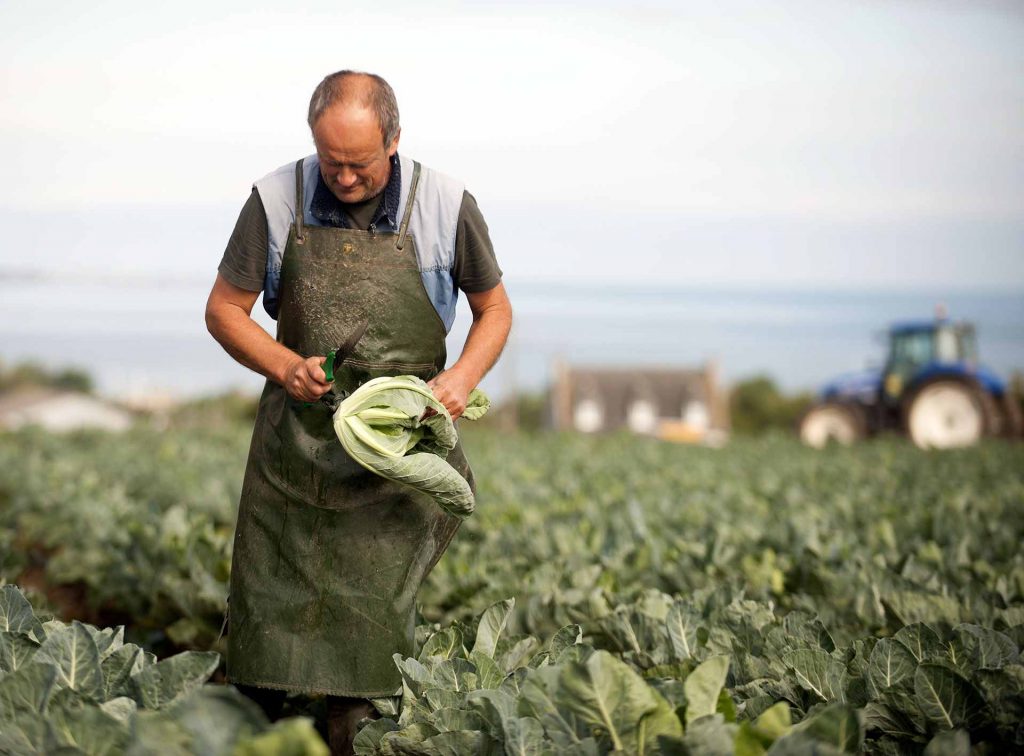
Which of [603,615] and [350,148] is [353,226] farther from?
[603,615]

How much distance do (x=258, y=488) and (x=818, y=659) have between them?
1.59m

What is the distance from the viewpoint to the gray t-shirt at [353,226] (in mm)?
3309

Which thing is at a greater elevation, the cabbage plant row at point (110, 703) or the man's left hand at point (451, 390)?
the man's left hand at point (451, 390)

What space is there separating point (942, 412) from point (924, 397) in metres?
0.41

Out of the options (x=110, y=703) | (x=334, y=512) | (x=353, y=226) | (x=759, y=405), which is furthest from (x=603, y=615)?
(x=759, y=405)

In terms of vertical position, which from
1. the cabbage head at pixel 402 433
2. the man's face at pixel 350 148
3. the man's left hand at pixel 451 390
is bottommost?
the cabbage head at pixel 402 433

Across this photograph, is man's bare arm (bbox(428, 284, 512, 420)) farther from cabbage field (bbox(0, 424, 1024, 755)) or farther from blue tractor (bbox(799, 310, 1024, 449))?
blue tractor (bbox(799, 310, 1024, 449))

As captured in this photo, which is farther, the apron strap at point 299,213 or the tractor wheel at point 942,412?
the tractor wheel at point 942,412

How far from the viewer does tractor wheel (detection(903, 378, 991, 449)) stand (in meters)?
19.1

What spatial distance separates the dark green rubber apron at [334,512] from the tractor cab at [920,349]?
18.3 metres

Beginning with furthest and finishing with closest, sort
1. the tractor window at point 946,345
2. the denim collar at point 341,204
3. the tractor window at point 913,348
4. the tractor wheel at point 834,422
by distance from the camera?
the tractor window at point 913,348 < the tractor window at point 946,345 < the tractor wheel at point 834,422 < the denim collar at point 341,204

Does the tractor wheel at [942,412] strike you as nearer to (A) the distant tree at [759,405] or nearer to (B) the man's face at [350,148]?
(B) the man's face at [350,148]

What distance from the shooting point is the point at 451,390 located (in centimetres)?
326

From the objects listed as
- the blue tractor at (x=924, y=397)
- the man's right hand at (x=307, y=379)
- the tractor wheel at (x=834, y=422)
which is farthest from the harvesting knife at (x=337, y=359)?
the tractor wheel at (x=834, y=422)
